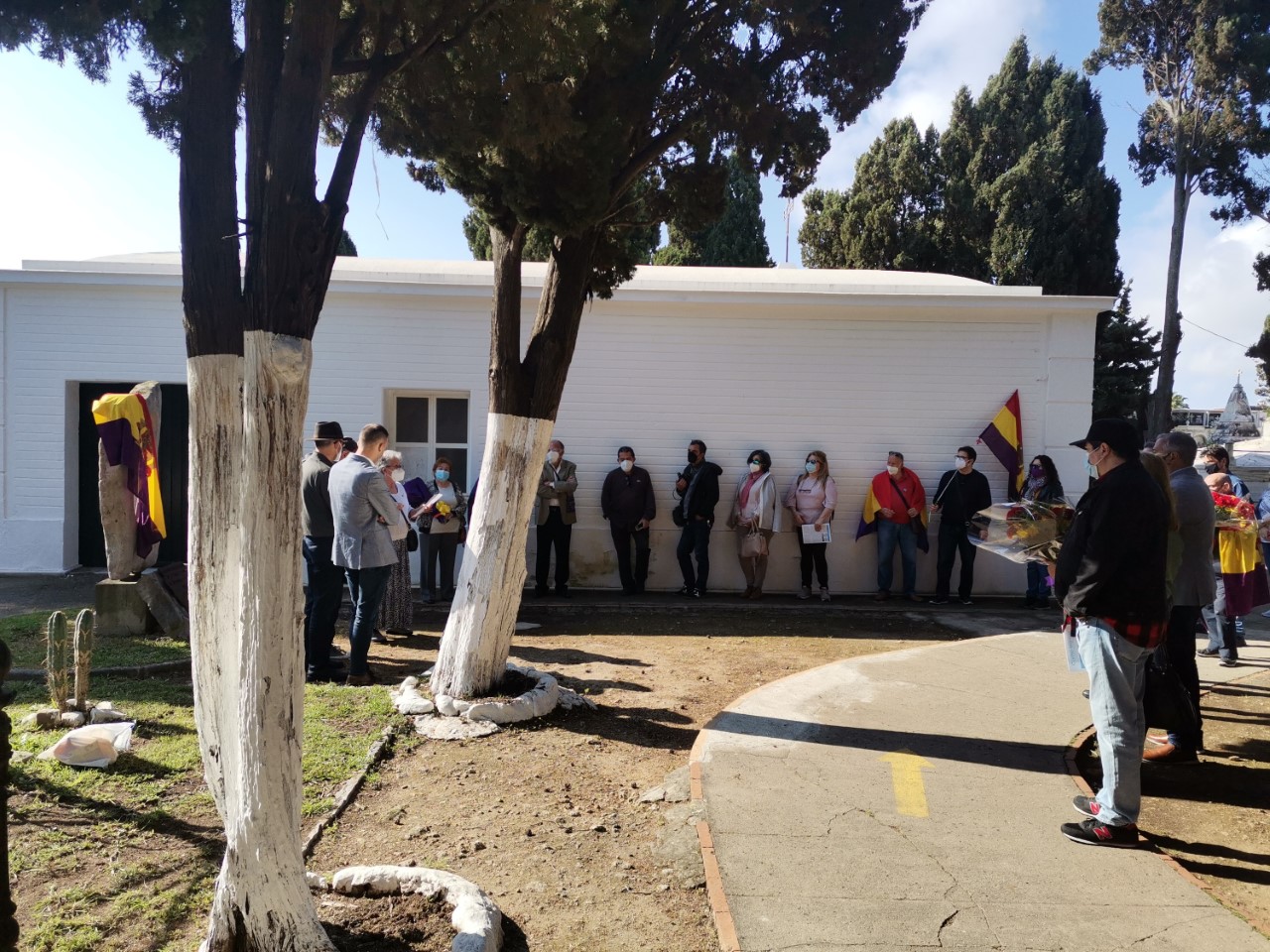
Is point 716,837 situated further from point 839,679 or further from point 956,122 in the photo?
point 956,122

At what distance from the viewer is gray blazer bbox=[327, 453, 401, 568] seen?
6828mm

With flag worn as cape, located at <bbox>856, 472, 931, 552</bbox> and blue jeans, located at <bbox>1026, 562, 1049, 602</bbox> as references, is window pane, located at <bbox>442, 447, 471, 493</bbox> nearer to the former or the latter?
flag worn as cape, located at <bbox>856, 472, 931, 552</bbox>

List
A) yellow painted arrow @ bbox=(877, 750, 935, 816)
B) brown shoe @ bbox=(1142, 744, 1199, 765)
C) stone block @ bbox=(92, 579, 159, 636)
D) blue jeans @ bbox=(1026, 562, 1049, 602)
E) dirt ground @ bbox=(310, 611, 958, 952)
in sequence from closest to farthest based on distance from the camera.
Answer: dirt ground @ bbox=(310, 611, 958, 952) → yellow painted arrow @ bbox=(877, 750, 935, 816) → brown shoe @ bbox=(1142, 744, 1199, 765) → stone block @ bbox=(92, 579, 159, 636) → blue jeans @ bbox=(1026, 562, 1049, 602)

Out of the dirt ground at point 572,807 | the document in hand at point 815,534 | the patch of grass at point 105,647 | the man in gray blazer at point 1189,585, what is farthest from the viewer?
the document in hand at point 815,534

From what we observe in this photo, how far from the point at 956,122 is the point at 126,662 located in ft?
94.1

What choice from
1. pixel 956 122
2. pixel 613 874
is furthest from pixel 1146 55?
pixel 613 874

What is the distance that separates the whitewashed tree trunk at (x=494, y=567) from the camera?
19.8ft

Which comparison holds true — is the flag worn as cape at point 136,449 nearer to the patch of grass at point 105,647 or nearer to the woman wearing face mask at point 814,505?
the patch of grass at point 105,647

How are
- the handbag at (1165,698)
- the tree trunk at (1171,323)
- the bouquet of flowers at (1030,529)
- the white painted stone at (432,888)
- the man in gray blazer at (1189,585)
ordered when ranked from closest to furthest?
the white painted stone at (432,888), the handbag at (1165,698), the bouquet of flowers at (1030,529), the man in gray blazer at (1189,585), the tree trunk at (1171,323)

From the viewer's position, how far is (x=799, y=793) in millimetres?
4730

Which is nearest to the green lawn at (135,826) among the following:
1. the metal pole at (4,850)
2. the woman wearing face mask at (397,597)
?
the metal pole at (4,850)

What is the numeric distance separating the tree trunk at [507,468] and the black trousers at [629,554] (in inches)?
205

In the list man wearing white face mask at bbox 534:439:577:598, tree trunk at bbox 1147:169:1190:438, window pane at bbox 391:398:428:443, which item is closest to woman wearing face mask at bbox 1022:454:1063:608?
man wearing white face mask at bbox 534:439:577:598

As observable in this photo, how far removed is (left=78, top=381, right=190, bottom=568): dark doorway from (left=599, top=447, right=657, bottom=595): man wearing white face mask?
5.74 meters
